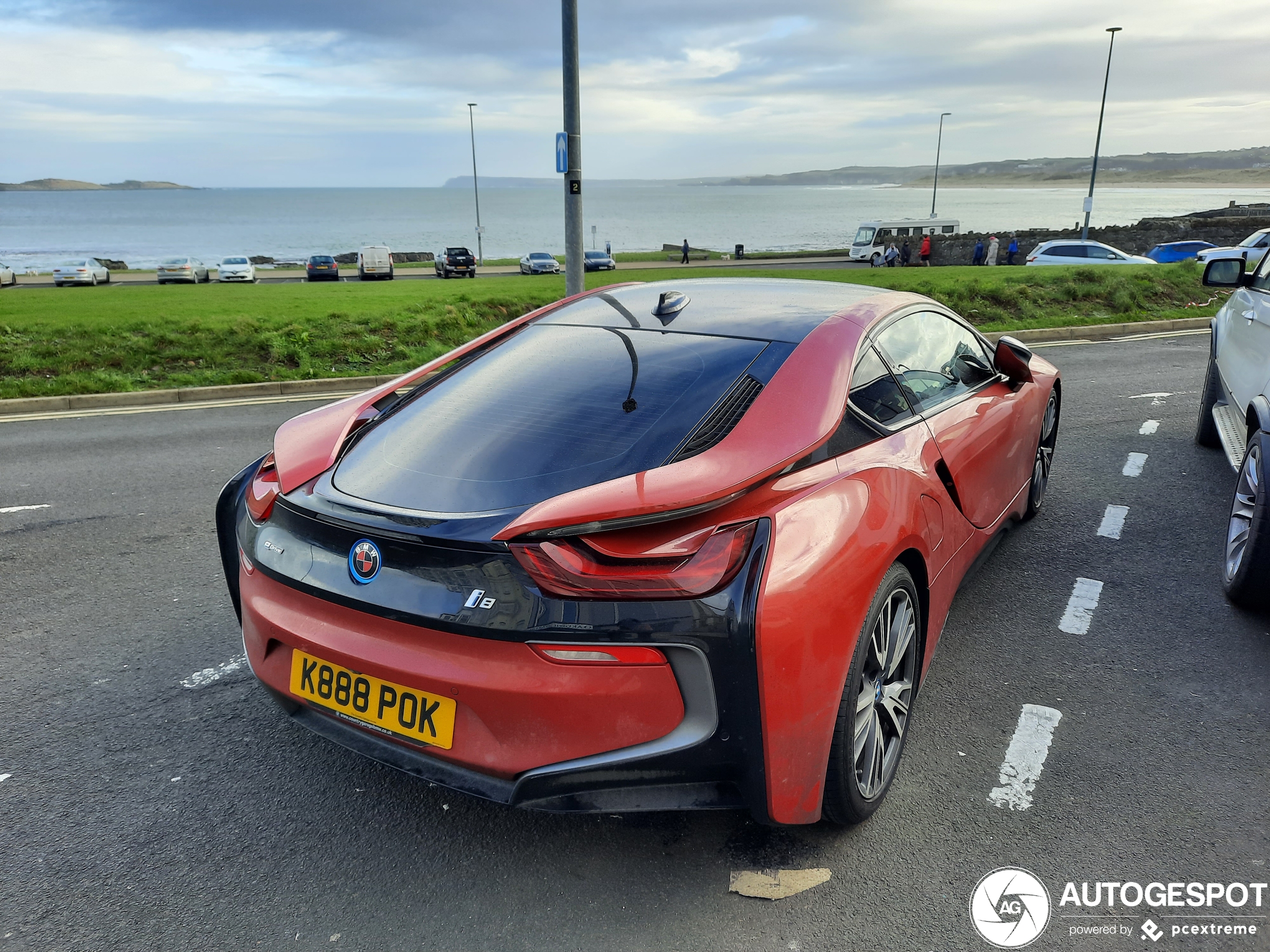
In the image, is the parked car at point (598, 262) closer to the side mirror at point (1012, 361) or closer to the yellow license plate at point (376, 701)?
the side mirror at point (1012, 361)

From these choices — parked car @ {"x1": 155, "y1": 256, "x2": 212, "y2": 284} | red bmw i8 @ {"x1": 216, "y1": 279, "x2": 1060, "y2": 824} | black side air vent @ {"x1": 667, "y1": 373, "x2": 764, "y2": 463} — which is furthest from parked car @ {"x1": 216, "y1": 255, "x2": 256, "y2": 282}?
black side air vent @ {"x1": 667, "y1": 373, "x2": 764, "y2": 463}

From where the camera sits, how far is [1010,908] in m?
2.28

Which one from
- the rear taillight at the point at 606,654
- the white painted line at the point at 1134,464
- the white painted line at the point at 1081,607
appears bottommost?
the white painted line at the point at 1081,607

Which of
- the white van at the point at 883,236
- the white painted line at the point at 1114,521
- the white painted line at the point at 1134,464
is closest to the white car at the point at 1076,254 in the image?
the white van at the point at 883,236

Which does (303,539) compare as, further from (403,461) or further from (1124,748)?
(1124,748)

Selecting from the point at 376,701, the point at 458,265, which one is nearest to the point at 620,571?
the point at 376,701

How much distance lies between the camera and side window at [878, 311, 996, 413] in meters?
3.25

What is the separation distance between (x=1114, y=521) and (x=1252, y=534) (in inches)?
56.4

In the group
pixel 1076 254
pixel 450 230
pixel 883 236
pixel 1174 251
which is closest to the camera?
pixel 1076 254

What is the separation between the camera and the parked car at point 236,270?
38.7m

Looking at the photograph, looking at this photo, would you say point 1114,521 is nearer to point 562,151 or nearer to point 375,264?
point 562,151

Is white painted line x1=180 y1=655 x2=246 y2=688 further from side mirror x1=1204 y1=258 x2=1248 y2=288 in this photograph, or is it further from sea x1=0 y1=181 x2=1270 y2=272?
sea x1=0 y1=181 x2=1270 y2=272

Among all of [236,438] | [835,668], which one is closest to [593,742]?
[835,668]

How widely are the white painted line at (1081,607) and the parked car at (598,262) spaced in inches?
1548
